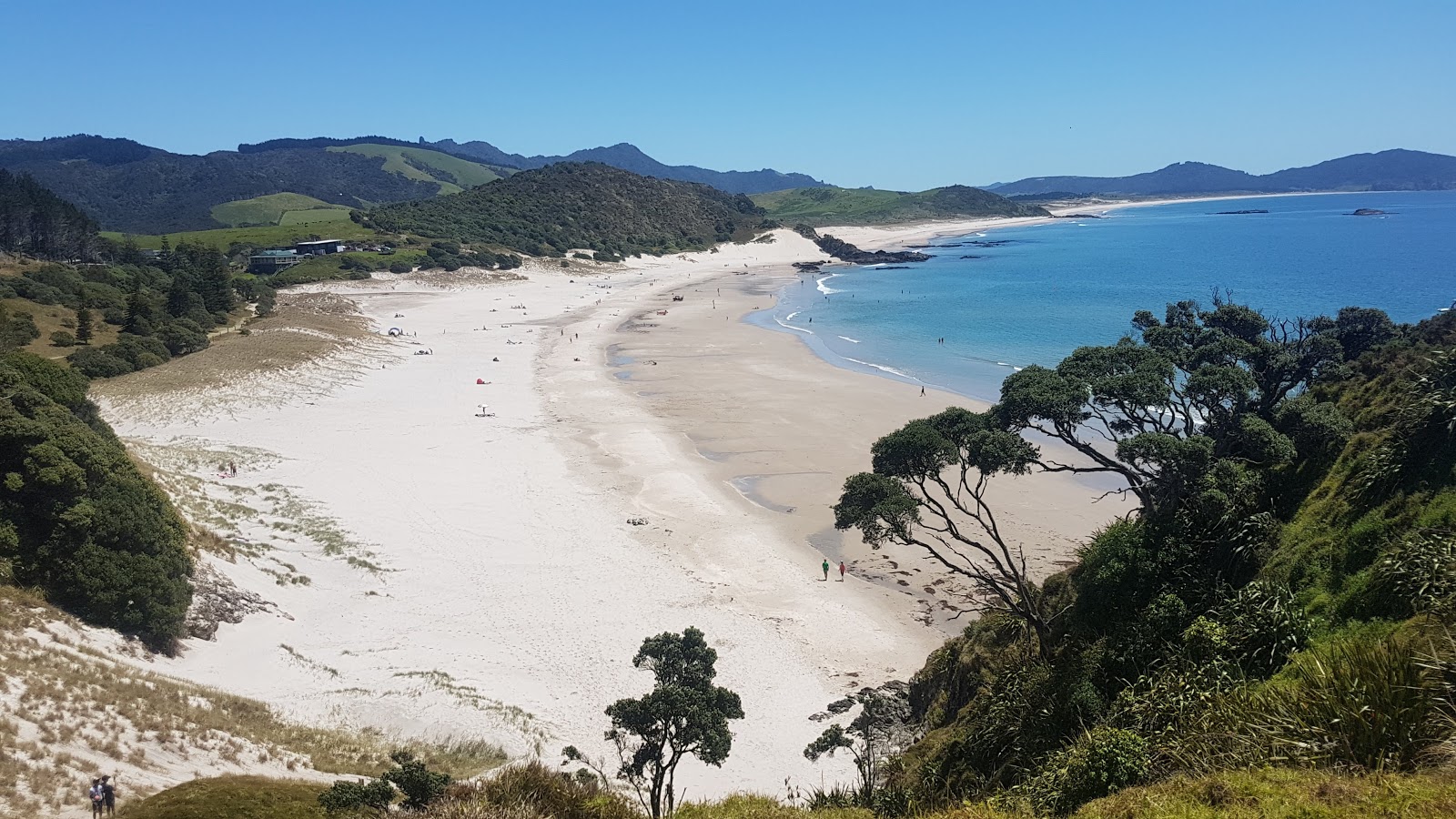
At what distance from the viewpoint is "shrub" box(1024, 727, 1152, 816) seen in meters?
7.87

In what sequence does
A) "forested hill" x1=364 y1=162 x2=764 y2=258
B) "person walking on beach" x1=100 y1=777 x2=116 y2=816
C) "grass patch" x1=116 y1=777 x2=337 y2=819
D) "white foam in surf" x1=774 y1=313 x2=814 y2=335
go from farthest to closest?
"forested hill" x1=364 y1=162 x2=764 y2=258 < "white foam in surf" x1=774 y1=313 x2=814 y2=335 < "person walking on beach" x1=100 y1=777 x2=116 y2=816 < "grass patch" x1=116 y1=777 x2=337 y2=819

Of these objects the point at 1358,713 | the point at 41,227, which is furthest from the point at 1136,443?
the point at 41,227

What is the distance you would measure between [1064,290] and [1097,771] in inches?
3179

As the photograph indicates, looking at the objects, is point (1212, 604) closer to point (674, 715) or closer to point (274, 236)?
point (674, 715)

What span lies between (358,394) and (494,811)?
117ft

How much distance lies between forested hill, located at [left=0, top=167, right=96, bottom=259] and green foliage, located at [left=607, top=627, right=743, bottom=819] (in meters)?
75.1

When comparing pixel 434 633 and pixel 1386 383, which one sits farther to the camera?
pixel 434 633

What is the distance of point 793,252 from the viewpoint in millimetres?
136500

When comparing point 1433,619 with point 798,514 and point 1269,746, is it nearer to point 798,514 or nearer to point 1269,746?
point 1269,746

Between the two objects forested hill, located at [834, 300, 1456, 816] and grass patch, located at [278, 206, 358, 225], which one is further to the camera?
grass patch, located at [278, 206, 358, 225]

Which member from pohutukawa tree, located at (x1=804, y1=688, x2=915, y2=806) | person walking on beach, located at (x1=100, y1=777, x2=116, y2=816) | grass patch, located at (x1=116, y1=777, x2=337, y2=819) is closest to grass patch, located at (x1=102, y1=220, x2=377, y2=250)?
pohutukawa tree, located at (x1=804, y1=688, x2=915, y2=806)

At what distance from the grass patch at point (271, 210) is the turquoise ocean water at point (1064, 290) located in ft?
299

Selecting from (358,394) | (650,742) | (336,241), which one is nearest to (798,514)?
(650,742)

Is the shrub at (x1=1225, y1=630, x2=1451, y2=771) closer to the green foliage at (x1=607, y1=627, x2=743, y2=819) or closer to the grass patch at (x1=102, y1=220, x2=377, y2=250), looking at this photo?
the green foliage at (x1=607, y1=627, x2=743, y2=819)
